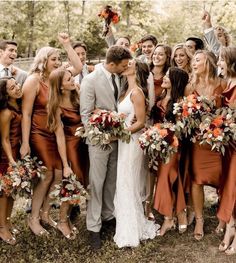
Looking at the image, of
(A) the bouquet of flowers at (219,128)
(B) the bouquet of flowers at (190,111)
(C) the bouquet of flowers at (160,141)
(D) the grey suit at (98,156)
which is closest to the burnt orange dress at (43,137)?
(D) the grey suit at (98,156)

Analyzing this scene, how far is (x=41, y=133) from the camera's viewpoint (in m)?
5.72

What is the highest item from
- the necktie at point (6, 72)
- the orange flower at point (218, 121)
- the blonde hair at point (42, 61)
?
the blonde hair at point (42, 61)

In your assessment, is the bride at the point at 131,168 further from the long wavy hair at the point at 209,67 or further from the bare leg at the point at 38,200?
the bare leg at the point at 38,200

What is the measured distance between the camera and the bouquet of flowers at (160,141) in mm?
5152

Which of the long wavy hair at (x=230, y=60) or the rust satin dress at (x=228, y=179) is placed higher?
the long wavy hair at (x=230, y=60)

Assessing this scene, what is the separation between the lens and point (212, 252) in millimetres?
5457

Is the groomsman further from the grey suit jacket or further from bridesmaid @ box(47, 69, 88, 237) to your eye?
the grey suit jacket

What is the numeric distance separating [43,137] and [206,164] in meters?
2.26

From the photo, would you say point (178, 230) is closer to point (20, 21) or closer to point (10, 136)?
point (10, 136)

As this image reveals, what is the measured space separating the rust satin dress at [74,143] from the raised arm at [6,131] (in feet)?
2.43

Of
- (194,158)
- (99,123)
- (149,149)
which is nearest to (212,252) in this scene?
(194,158)

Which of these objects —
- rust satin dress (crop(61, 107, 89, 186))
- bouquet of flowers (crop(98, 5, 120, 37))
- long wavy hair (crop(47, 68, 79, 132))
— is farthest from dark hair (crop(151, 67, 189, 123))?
bouquet of flowers (crop(98, 5, 120, 37))

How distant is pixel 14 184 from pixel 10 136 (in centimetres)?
67

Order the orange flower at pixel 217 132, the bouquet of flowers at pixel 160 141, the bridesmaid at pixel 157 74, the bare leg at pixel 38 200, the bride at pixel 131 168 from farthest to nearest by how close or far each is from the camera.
Answer: the bridesmaid at pixel 157 74 → the bare leg at pixel 38 200 → the bride at pixel 131 168 → the bouquet of flowers at pixel 160 141 → the orange flower at pixel 217 132
